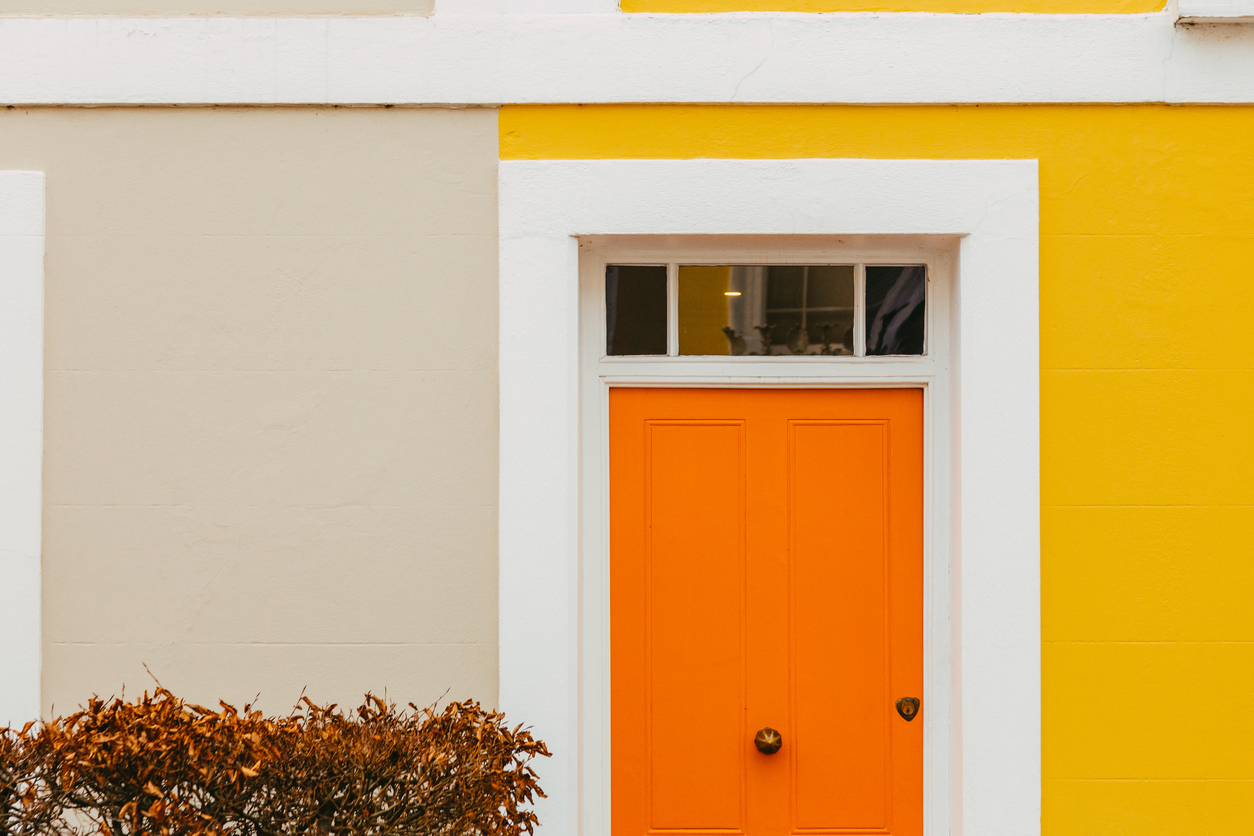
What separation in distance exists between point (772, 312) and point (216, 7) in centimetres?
222

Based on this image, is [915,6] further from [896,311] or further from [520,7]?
[520,7]

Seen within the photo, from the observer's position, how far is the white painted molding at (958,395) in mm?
2941

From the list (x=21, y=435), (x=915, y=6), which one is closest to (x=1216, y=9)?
(x=915, y=6)

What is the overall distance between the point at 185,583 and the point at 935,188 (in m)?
2.89

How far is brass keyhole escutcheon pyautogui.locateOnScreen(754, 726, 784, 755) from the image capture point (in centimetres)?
311

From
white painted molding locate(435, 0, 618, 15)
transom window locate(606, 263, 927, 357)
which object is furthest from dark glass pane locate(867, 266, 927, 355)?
white painted molding locate(435, 0, 618, 15)

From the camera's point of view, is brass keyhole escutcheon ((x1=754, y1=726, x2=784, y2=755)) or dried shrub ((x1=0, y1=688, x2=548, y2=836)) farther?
brass keyhole escutcheon ((x1=754, y1=726, x2=784, y2=755))

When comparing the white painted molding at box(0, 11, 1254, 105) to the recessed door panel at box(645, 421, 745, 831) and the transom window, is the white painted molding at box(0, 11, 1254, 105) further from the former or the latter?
the recessed door panel at box(645, 421, 745, 831)

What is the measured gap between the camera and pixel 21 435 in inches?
118

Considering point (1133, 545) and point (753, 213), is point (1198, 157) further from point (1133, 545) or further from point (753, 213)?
point (753, 213)

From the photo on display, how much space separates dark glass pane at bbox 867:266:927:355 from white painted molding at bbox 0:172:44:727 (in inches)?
114

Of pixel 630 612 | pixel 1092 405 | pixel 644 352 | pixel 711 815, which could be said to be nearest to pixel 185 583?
pixel 630 612

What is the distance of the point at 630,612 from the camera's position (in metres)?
3.17

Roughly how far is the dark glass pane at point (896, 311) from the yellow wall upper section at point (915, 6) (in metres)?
0.90
